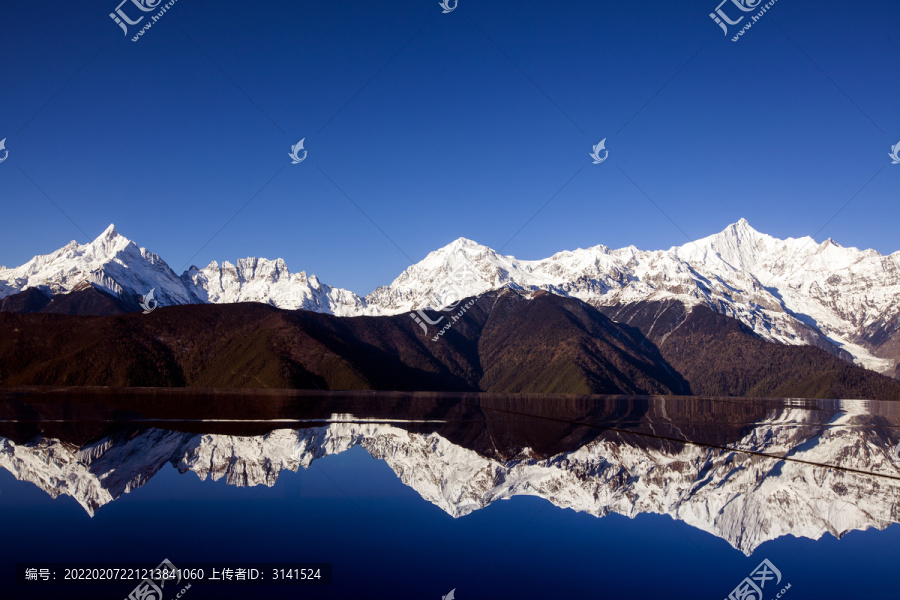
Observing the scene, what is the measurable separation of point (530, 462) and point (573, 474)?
5204mm

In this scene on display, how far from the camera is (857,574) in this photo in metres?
25.7

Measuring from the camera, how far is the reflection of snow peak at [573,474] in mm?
34000

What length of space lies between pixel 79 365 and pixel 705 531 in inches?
7764

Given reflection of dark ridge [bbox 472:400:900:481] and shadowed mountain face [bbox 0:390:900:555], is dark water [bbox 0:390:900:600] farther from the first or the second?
reflection of dark ridge [bbox 472:400:900:481]

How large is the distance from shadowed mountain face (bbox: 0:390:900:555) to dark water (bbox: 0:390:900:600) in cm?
25

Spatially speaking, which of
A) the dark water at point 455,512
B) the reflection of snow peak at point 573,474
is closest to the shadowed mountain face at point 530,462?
the reflection of snow peak at point 573,474

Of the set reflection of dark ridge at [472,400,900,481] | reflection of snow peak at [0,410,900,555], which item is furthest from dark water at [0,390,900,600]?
reflection of dark ridge at [472,400,900,481]

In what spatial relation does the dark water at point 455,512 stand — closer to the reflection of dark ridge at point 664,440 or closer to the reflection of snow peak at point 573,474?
the reflection of snow peak at point 573,474

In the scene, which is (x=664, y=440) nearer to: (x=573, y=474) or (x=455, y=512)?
(x=573, y=474)

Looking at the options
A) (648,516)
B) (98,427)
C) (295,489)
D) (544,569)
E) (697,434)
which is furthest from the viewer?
(697,434)

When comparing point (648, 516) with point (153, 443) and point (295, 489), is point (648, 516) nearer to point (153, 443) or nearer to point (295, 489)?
point (295, 489)

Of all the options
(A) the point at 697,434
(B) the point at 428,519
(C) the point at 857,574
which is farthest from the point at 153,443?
(A) the point at 697,434

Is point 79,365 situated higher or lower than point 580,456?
higher

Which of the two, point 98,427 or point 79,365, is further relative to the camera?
point 79,365
